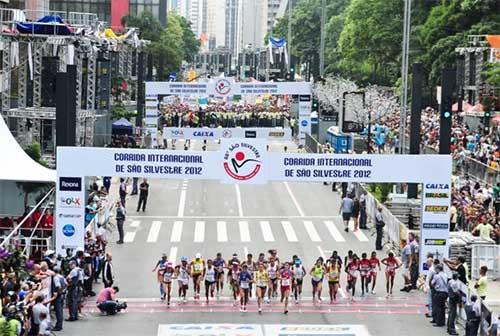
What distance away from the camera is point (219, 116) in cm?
7494

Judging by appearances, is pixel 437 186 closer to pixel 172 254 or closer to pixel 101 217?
pixel 172 254

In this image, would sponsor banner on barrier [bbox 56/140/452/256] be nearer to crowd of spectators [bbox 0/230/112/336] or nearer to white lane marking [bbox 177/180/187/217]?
crowd of spectators [bbox 0/230/112/336]

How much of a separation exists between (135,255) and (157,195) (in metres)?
14.1

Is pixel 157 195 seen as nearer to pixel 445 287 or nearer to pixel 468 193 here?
pixel 468 193

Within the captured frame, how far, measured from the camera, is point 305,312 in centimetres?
2622

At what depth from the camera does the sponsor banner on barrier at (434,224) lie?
27922mm

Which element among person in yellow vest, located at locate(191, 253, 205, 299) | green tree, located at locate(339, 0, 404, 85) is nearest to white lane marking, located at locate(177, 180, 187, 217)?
person in yellow vest, located at locate(191, 253, 205, 299)

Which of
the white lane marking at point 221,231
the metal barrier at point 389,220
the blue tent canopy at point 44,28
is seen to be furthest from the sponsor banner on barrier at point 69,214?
the blue tent canopy at point 44,28

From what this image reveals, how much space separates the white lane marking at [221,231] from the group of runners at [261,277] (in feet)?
27.8

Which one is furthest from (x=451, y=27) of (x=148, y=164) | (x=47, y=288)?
(x=47, y=288)

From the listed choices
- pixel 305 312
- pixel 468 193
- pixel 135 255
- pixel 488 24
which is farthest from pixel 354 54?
pixel 305 312

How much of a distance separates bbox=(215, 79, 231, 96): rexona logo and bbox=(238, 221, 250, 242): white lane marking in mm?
19724

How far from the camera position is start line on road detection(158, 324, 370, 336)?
23.8 metres

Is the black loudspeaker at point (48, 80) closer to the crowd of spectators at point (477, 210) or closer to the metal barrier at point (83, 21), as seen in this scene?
the metal barrier at point (83, 21)
